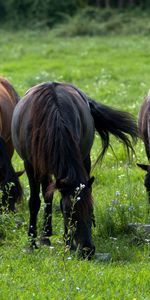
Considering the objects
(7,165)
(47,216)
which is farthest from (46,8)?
(47,216)

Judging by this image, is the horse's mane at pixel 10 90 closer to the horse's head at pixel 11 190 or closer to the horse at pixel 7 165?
the horse at pixel 7 165

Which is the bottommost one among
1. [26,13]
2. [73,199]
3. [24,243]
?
[26,13]

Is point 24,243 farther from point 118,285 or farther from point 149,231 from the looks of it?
point 149,231

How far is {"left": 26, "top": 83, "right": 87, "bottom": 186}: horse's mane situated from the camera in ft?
22.6

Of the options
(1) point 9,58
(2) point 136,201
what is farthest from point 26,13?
(2) point 136,201

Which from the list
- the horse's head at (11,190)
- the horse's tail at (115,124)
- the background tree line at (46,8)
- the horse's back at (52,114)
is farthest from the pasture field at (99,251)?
the background tree line at (46,8)

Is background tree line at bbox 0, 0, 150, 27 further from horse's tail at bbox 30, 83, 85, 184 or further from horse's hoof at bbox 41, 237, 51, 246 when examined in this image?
horse's hoof at bbox 41, 237, 51, 246

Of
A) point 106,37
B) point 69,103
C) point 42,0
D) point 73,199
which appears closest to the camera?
point 73,199

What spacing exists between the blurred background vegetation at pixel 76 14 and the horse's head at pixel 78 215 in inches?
1403

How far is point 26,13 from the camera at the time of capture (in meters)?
52.2

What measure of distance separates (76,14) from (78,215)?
4328 cm

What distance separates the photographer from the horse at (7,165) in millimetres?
7652

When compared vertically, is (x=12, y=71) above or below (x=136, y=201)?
below

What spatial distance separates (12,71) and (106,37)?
16529 mm
